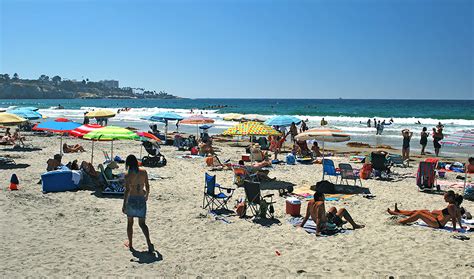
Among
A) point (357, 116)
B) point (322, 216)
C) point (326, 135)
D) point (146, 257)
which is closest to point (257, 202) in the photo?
point (322, 216)

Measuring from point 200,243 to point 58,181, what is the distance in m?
4.92

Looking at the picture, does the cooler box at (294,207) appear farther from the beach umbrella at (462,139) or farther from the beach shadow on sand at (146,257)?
the beach umbrella at (462,139)

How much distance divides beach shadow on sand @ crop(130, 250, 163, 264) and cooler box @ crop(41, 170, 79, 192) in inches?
182

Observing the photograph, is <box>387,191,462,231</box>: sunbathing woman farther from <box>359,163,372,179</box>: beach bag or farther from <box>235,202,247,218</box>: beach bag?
<box>359,163,372,179</box>: beach bag

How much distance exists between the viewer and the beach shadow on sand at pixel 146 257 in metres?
5.96

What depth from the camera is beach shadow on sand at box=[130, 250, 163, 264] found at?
5965 millimetres

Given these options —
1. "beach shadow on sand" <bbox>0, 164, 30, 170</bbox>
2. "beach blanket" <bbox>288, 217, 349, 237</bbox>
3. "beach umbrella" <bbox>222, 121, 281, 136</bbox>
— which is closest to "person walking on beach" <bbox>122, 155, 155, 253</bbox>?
"beach blanket" <bbox>288, 217, 349, 237</bbox>

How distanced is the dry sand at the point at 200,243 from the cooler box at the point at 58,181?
26cm

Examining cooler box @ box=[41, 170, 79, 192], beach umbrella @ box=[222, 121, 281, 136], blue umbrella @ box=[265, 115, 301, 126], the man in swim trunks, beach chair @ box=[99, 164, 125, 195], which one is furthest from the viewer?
blue umbrella @ box=[265, 115, 301, 126]

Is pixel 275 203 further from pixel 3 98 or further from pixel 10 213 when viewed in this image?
pixel 3 98

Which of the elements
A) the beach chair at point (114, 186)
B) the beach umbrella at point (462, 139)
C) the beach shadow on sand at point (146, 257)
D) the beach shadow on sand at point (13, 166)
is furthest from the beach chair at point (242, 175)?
the beach shadow on sand at point (13, 166)

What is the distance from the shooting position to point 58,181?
399 inches

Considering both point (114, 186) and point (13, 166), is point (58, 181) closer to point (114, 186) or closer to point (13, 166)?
point (114, 186)

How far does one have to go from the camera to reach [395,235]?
7.12 metres
